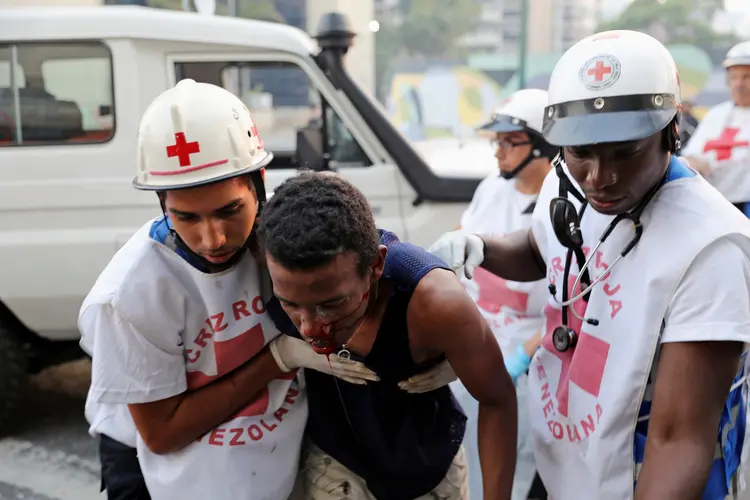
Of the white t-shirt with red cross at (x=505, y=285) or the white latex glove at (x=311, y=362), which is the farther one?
the white t-shirt with red cross at (x=505, y=285)

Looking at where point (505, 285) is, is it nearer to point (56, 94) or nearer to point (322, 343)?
point (322, 343)

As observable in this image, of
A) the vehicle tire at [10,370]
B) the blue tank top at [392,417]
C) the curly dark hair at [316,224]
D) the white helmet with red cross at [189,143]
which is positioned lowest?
the vehicle tire at [10,370]

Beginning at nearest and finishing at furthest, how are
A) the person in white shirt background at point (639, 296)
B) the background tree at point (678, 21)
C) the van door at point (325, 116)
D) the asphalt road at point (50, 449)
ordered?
1. the person in white shirt background at point (639, 296)
2. the asphalt road at point (50, 449)
3. the van door at point (325, 116)
4. the background tree at point (678, 21)

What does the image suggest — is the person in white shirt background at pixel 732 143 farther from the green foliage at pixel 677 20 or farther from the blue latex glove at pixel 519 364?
the green foliage at pixel 677 20

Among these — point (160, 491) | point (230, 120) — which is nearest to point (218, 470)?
point (160, 491)

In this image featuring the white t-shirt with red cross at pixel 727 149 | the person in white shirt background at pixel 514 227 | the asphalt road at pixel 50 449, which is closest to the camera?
the person in white shirt background at pixel 514 227

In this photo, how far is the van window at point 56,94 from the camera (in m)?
3.47

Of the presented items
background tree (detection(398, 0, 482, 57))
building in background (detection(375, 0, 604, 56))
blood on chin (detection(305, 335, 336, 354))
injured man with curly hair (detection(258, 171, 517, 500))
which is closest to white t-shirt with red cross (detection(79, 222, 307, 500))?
injured man with curly hair (detection(258, 171, 517, 500))

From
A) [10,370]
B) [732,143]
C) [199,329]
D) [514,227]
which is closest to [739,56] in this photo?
[732,143]

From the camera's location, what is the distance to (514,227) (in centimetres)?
284

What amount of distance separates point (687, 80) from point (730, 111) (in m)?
9.14

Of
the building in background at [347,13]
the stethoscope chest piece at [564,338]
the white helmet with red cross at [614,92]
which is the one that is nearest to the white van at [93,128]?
the stethoscope chest piece at [564,338]

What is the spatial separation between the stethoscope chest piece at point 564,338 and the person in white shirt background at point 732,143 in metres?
2.93

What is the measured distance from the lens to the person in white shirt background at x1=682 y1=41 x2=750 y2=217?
4.01m
